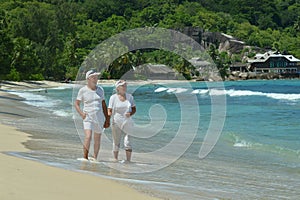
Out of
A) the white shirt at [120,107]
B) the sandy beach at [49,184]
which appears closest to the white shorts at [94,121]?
the white shirt at [120,107]

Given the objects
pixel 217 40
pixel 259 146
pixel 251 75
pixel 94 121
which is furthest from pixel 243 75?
pixel 94 121

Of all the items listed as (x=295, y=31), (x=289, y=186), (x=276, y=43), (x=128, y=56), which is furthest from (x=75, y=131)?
(x=295, y=31)

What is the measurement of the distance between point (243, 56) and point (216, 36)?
457 inches

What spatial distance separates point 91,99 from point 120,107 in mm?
582

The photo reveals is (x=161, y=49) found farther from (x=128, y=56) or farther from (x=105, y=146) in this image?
(x=105, y=146)

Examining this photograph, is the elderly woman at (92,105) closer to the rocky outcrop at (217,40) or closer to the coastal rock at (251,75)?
the coastal rock at (251,75)

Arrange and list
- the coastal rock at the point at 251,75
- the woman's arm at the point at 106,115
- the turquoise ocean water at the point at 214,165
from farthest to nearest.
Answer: the coastal rock at the point at 251,75, the woman's arm at the point at 106,115, the turquoise ocean water at the point at 214,165

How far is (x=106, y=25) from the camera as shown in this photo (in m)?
147

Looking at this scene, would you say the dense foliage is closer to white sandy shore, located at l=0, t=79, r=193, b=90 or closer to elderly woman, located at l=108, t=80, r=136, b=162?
white sandy shore, located at l=0, t=79, r=193, b=90

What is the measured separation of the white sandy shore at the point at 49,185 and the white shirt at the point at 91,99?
1288mm

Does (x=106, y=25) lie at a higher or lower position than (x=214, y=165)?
higher

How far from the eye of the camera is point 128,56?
3529 inches

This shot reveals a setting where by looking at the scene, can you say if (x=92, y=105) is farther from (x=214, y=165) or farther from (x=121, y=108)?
(x=214, y=165)

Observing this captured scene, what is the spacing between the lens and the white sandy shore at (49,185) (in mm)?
5801
